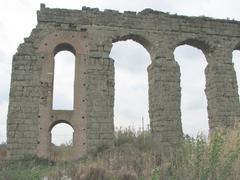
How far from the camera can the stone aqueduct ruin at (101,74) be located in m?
13.3

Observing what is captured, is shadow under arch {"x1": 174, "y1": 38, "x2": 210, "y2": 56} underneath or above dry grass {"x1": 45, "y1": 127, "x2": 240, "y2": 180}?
above

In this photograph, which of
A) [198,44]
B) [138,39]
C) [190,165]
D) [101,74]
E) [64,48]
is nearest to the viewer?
[190,165]

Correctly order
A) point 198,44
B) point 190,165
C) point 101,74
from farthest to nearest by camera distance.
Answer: point 198,44 → point 101,74 → point 190,165

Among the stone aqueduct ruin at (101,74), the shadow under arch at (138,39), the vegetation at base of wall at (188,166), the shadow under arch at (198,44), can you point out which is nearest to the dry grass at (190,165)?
the vegetation at base of wall at (188,166)

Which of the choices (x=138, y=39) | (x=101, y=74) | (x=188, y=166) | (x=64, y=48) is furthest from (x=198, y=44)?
(x=188, y=166)

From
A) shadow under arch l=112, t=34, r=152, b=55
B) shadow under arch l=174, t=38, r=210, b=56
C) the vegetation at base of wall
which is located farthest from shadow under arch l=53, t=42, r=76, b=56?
the vegetation at base of wall

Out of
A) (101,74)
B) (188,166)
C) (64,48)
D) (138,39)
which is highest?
(138,39)

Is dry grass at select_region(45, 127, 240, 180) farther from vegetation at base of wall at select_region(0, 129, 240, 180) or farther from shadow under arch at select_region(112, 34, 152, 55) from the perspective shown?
shadow under arch at select_region(112, 34, 152, 55)

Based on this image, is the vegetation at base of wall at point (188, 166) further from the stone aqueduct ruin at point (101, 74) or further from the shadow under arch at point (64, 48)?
the shadow under arch at point (64, 48)

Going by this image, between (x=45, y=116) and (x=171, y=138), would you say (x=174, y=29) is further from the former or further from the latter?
(x=45, y=116)

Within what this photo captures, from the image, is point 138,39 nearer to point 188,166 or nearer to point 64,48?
point 64,48

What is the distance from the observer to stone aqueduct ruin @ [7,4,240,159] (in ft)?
43.5

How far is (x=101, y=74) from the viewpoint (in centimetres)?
1405

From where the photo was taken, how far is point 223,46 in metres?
15.7
